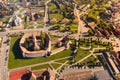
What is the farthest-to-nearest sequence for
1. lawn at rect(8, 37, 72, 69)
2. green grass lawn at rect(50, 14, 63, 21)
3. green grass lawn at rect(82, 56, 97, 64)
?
1. green grass lawn at rect(50, 14, 63, 21)
2. lawn at rect(8, 37, 72, 69)
3. green grass lawn at rect(82, 56, 97, 64)

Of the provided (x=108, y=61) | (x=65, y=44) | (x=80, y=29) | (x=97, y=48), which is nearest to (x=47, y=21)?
(x=80, y=29)

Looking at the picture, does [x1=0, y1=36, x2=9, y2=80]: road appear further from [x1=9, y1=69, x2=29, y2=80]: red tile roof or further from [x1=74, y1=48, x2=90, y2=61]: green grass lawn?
[x1=74, y1=48, x2=90, y2=61]: green grass lawn

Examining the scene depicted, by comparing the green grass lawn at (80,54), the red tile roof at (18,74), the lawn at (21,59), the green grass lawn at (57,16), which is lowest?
the red tile roof at (18,74)

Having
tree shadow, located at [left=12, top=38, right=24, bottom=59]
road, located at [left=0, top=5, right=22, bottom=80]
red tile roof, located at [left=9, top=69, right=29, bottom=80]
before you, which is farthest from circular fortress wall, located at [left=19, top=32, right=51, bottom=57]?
red tile roof, located at [left=9, top=69, right=29, bottom=80]

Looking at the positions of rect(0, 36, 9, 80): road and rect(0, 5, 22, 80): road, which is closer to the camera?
rect(0, 36, 9, 80): road

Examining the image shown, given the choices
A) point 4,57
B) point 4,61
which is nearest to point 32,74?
point 4,61

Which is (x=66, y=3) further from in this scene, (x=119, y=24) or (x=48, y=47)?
(x=48, y=47)

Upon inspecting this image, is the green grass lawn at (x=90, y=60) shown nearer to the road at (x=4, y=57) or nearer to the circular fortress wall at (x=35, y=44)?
the circular fortress wall at (x=35, y=44)

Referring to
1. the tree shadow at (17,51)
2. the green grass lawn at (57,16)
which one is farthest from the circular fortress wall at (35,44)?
the green grass lawn at (57,16)
